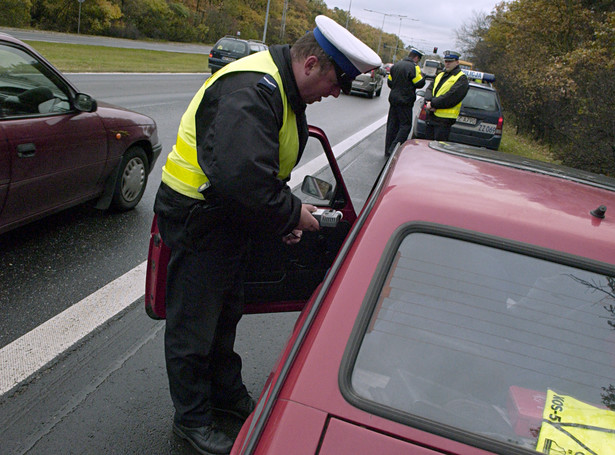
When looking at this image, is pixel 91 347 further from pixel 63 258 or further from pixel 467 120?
pixel 467 120

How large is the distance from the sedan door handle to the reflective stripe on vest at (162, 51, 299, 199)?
2.12 meters

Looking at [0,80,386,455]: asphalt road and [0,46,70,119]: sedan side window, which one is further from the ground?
[0,46,70,119]: sedan side window

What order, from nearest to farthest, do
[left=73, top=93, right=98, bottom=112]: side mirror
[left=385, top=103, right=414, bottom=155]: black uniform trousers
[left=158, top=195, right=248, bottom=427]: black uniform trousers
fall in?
[left=158, top=195, right=248, bottom=427]: black uniform trousers < [left=73, top=93, right=98, bottom=112]: side mirror < [left=385, top=103, right=414, bottom=155]: black uniform trousers

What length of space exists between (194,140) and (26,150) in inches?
91.3

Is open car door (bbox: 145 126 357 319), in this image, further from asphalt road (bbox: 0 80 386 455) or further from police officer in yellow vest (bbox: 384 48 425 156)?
police officer in yellow vest (bbox: 384 48 425 156)

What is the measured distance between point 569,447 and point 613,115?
9605 mm

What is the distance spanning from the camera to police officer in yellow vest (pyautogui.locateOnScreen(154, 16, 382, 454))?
1.91 metres

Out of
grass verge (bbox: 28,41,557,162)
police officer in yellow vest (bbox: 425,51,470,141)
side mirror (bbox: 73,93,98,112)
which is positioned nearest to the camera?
side mirror (bbox: 73,93,98,112)

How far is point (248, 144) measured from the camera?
1.87 meters

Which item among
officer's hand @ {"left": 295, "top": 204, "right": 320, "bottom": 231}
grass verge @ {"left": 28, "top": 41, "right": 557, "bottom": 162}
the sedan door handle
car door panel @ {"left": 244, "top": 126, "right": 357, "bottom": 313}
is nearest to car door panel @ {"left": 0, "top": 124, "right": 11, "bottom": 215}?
the sedan door handle

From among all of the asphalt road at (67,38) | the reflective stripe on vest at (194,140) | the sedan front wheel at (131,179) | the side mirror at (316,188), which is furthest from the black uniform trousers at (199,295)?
the asphalt road at (67,38)

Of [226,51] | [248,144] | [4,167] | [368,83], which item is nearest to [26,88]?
[4,167]

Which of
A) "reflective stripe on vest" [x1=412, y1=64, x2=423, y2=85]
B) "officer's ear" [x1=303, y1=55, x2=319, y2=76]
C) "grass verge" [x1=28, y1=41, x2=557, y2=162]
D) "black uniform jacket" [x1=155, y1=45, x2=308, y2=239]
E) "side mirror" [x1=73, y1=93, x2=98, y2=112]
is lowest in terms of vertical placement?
"grass verge" [x1=28, y1=41, x2=557, y2=162]

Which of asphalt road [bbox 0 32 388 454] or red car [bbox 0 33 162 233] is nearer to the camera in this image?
asphalt road [bbox 0 32 388 454]
